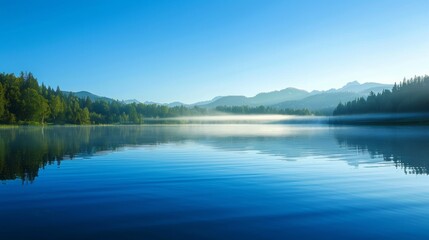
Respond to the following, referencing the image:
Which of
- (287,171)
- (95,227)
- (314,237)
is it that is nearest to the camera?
(314,237)

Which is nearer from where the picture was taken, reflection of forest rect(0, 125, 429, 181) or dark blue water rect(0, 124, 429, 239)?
dark blue water rect(0, 124, 429, 239)

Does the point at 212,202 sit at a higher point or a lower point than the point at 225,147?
higher

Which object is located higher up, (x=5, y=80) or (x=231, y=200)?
(x=5, y=80)

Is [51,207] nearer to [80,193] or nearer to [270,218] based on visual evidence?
[80,193]

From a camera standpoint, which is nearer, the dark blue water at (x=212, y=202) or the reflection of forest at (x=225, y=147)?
the dark blue water at (x=212, y=202)

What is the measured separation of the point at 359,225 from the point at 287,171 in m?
15.1

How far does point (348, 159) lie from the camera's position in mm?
37281

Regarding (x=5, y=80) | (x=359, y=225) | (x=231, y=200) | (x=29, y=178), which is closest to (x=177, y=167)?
(x=29, y=178)

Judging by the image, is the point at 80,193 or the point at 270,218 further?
the point at 80,193

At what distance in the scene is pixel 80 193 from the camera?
1967 centimetres

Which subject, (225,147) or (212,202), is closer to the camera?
(212,202)

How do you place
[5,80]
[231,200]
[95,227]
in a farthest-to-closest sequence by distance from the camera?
[5,80]
[231,200]
[95,227]

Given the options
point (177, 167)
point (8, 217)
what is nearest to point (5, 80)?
point (177, 167)

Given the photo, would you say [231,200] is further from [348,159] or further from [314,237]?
[348,159]
